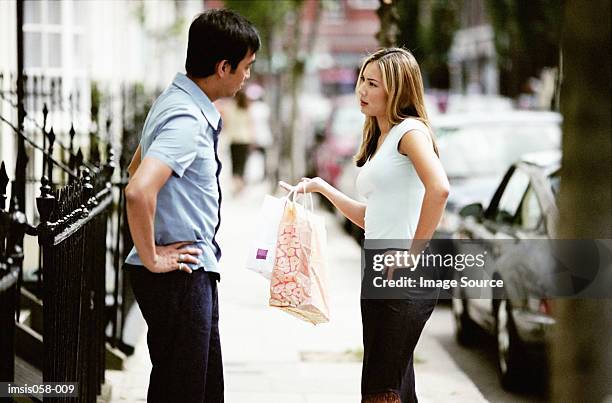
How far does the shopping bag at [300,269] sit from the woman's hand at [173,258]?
25.1 inches

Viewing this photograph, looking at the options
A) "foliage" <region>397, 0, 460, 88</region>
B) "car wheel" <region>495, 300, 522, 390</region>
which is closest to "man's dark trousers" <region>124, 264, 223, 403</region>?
"car wheel" <region>495, 300, 522, 390</region>

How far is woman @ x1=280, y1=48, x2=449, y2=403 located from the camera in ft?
14.6

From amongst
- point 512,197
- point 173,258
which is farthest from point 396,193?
point 512,197

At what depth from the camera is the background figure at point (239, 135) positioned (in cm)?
2086

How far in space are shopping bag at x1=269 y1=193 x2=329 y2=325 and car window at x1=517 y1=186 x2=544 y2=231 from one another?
9.89 feet

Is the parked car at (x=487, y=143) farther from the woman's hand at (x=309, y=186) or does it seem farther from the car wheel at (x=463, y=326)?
the woman's hand at (x=309, y=186)

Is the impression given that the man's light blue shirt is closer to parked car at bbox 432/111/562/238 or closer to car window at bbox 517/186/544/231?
car window at bbox 517/186/544/231

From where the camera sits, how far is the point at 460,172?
36.8 feet

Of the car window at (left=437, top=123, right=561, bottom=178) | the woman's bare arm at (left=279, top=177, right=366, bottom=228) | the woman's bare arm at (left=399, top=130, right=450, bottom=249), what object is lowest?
the car window at (left=437, top=123, right=561, bottom=178)

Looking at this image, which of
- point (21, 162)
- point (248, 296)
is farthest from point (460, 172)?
point (21, 162)

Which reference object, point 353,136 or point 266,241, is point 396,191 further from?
point 353,136

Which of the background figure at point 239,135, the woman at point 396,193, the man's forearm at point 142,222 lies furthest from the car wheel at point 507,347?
the background figure at point 239,135

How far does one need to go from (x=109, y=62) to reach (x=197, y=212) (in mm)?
12451

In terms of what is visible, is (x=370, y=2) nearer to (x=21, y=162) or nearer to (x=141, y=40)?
(x=141, y=40)
